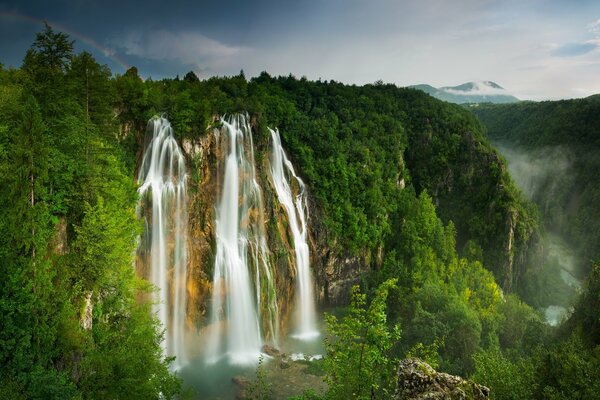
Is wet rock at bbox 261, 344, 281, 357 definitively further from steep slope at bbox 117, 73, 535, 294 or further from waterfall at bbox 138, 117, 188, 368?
steep slope at bbox 117, 73, 535, 294

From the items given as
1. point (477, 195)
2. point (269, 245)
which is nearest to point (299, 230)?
point (269, 245)

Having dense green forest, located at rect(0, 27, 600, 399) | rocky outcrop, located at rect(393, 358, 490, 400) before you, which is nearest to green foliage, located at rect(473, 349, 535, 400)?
dense green forest, located at rect(0, 27, 600, 399)

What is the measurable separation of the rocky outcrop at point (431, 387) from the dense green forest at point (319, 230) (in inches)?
113

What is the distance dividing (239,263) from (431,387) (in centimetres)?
2583

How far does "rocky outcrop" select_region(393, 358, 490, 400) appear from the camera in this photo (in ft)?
23.9

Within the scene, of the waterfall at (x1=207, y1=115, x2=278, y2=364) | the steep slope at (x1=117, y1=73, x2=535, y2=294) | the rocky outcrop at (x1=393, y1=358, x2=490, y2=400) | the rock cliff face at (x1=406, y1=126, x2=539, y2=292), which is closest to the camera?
the rocky outcrop at (x1=393, y1=358, x2=490, y2=400)

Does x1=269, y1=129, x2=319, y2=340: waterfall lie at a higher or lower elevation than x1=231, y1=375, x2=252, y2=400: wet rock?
higher

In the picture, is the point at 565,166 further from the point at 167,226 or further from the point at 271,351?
the point at 167,226

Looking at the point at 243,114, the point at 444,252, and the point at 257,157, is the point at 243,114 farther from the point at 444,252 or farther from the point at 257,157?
the point at 444,252

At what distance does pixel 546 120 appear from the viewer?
326 feet

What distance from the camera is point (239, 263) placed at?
106 feet

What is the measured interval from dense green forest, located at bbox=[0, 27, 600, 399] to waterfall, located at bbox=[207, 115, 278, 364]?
137 inches

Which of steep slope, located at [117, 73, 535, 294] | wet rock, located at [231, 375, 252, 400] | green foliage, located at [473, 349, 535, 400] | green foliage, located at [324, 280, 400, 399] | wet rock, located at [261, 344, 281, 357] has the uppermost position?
steep slope, located at [117, 73, 535, 294]

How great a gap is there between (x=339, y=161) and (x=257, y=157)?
41.5 feet
